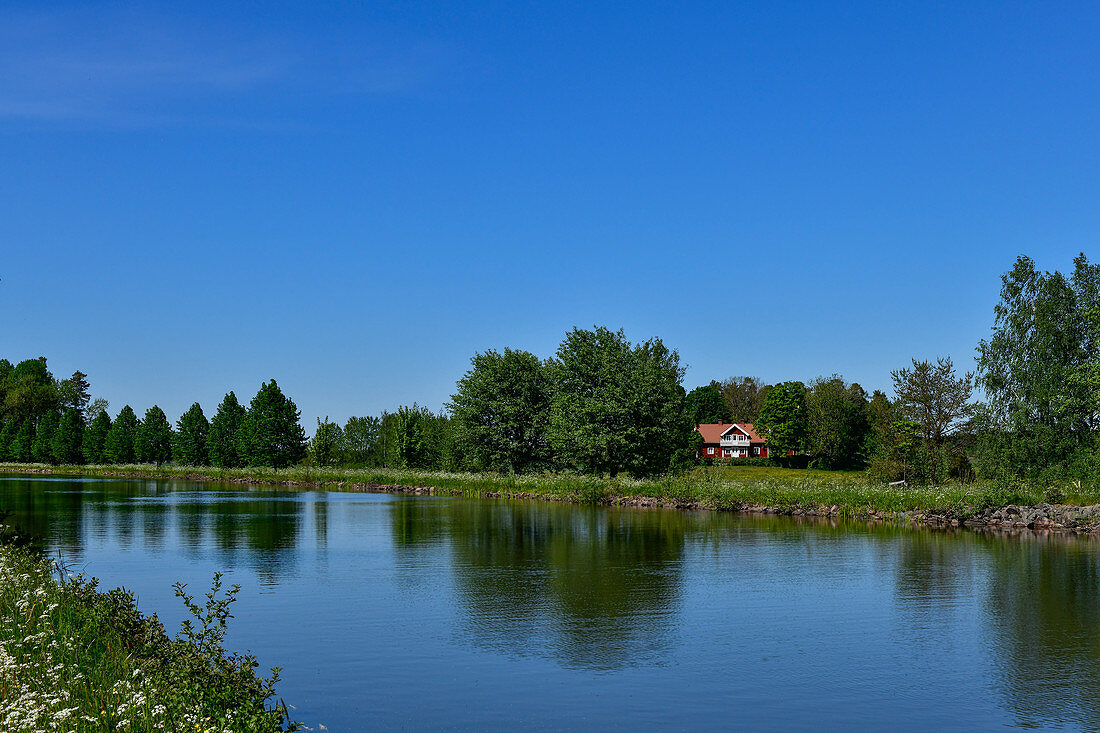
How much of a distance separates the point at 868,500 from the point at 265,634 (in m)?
35.8

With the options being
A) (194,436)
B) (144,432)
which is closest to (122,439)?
(144,432)

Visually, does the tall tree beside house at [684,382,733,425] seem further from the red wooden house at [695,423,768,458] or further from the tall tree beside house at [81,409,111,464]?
the tall tree beside house at [81,409,111,464]

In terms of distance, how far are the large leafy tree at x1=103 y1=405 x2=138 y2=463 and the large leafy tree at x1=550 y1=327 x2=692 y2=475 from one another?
7081 centimetres

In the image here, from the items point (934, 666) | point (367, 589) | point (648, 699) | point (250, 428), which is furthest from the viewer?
point (250, 428)

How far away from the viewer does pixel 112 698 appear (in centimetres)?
894

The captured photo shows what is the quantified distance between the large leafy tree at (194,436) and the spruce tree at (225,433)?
4.97 meters

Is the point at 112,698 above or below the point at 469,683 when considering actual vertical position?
above

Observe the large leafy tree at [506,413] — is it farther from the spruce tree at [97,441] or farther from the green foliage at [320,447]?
the spruce tree at [97,441]

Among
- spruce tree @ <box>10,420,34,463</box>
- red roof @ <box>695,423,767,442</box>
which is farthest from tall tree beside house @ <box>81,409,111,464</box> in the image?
red roof @ <box>695,423,767,442</box>

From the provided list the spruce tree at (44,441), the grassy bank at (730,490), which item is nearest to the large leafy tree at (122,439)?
the spruce tree at (44,441)

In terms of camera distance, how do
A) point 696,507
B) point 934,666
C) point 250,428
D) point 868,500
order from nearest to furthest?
point 934,666, point 868,500, point 696,507, point 250,428

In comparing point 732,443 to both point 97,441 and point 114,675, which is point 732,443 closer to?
point 97,441

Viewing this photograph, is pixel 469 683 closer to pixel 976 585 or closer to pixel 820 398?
pixel 976 585

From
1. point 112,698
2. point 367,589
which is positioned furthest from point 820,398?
point 112,698
